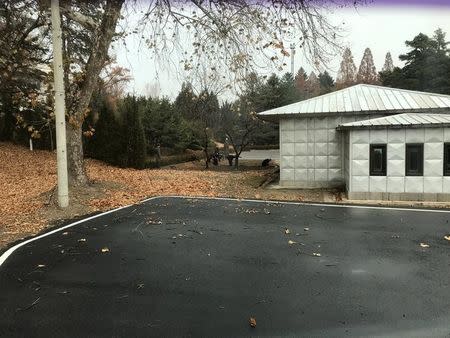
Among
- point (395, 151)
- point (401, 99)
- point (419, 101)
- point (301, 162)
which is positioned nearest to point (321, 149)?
point (301, 162)

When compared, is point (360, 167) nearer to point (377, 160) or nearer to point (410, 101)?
point (377, 160)

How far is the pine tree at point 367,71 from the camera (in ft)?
160

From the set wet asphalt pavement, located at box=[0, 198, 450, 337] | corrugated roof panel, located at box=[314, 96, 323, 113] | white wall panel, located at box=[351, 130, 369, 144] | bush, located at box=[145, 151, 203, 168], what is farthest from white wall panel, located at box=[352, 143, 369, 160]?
bush, located at box=[145, 151, 203, 168]

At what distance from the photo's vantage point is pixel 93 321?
12.7 ft

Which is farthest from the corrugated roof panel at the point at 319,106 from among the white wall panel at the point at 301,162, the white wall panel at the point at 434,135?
the white wall panel at the point at 434,135

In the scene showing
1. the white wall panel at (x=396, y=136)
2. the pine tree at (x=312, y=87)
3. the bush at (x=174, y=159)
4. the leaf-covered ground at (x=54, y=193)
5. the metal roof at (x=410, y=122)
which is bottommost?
the leaf-covered ground at (x=54, y=193)

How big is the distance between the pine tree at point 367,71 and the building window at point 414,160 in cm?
3762

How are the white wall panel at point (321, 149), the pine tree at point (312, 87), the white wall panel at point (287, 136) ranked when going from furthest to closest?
the pine tree at point (312, 87) < the white wall panel at point (287, 136) < the white wall panel at point (321, 149)

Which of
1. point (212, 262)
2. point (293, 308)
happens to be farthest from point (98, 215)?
point (293, 308)

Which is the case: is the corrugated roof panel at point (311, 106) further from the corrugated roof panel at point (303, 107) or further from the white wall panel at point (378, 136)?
the white wall panel at point (378, 136)

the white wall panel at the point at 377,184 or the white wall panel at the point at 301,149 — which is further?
the white wall panel at the point at 301,149

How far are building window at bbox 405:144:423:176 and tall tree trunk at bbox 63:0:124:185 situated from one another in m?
9.14

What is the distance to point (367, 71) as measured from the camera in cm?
5319

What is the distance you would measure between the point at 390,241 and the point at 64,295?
507cm
